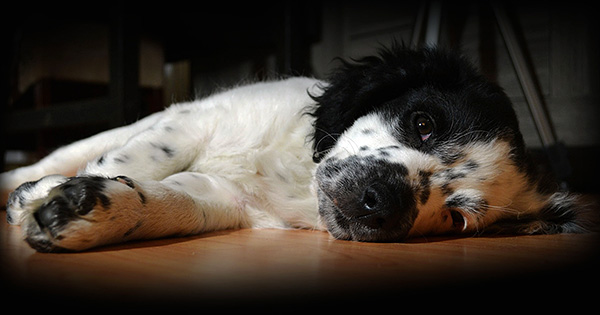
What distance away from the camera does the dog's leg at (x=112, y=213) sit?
112 centimetres

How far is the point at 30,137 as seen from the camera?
217 inches

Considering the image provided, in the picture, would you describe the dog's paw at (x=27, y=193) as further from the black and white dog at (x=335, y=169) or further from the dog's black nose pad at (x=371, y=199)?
the dog's black nose pad at (x=371, y=199)

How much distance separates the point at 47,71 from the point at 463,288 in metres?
4.24

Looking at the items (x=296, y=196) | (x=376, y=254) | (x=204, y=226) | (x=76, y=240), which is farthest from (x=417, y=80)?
(x=76, y=240)

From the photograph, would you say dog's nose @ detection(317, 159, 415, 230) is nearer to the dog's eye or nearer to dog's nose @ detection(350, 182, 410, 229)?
dog's nose @ detection(350, 182, 410, 229)

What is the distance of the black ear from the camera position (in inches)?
68.1

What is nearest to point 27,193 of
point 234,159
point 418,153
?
point 234,159

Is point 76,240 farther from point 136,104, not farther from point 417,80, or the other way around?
point 136,104

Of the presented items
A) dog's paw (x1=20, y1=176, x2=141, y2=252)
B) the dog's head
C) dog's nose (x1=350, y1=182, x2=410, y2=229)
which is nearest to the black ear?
the dog's head

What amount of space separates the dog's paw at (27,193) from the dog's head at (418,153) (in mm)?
803

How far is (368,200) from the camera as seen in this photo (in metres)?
1.41

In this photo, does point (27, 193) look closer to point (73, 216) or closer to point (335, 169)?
point (73, 216)

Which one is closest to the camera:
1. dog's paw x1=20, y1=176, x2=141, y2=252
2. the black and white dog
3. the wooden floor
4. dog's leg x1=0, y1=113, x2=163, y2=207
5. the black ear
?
the wooden floor

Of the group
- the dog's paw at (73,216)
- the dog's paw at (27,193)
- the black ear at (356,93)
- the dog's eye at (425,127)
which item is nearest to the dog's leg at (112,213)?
the dog's paw at (73,216)
